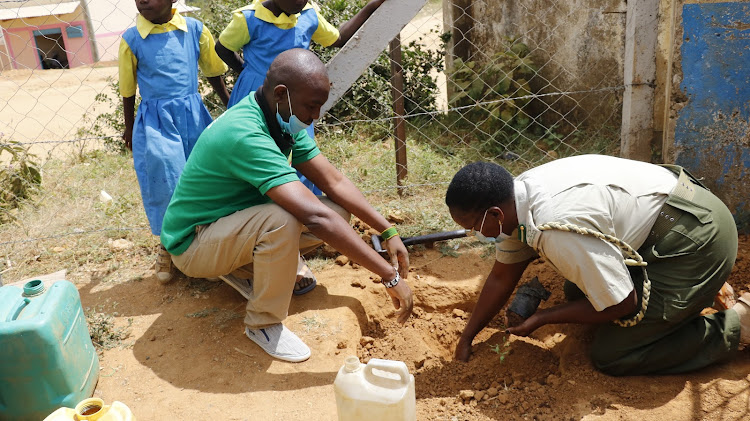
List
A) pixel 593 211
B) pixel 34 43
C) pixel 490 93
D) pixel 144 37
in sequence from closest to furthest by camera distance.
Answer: pixel 593 211 < pixel 144 37 < pixel 490 93 < pixel 34 43

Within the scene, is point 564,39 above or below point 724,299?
above

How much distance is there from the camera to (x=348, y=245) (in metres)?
2.48

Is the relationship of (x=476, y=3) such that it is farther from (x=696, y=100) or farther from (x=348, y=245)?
(x=348, y=245)

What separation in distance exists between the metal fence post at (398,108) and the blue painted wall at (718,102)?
5.54 ft

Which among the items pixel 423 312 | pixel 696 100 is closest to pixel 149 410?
pixel 423 312

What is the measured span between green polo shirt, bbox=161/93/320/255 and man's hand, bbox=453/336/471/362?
108cm

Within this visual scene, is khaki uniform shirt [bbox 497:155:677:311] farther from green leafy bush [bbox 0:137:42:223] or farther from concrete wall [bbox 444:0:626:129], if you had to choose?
green leafy bush [bbox 0:137:42:223]

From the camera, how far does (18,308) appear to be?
2363 mm

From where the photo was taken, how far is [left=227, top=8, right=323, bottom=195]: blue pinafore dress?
3.46 m

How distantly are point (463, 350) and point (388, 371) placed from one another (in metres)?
0.93

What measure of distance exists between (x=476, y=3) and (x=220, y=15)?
241 centimetres

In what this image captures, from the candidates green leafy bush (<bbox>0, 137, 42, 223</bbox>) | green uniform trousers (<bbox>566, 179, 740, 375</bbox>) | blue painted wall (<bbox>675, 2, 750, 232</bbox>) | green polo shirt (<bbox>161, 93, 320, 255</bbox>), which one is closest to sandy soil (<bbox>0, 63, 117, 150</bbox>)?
green leafy bush (<bbox>0, 137, 42, 223</bbox>)

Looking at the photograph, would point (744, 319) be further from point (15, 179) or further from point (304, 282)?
point (15, 179)

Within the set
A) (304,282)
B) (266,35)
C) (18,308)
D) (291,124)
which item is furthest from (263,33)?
(18,308)
